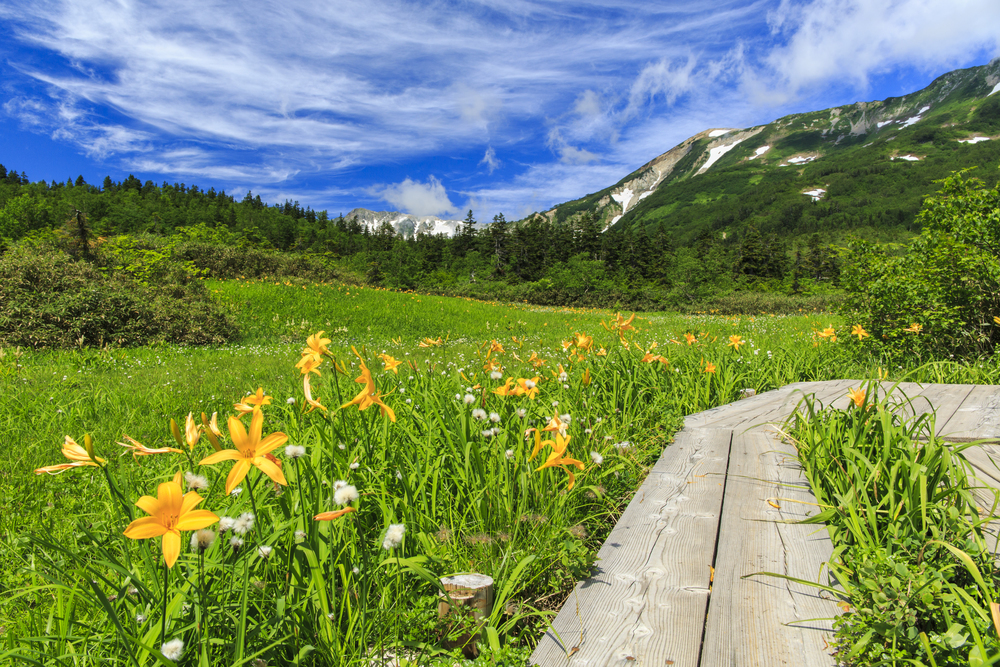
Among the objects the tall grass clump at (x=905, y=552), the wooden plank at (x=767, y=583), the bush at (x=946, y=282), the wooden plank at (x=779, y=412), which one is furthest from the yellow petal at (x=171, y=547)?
the bush at (x=946, y=282)

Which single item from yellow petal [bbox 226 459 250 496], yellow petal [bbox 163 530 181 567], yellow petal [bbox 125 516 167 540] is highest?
yellow petal [bbox 226 459 250 496]

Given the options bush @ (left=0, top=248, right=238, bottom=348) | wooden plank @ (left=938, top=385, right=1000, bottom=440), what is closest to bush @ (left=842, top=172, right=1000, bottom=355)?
wooden plank @ (left=938, top=385, right=1000, bottom=440)

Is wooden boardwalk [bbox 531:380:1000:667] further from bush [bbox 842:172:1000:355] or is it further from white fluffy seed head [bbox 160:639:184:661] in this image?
bush [bbox 842:172:1000:355]

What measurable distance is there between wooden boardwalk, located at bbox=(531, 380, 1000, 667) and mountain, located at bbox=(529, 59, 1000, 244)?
53669mm

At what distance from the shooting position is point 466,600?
1.38 metres

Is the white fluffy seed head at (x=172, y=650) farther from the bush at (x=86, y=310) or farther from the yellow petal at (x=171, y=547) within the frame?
the bush at (x=86, y=310)

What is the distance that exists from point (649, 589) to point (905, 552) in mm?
808

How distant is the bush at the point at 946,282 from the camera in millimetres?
4434

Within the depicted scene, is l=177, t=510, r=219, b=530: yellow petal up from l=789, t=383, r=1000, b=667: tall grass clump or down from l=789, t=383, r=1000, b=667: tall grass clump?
up

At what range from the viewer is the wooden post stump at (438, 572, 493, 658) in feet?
4.42

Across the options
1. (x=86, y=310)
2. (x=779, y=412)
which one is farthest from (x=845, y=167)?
(x=86, y=310)

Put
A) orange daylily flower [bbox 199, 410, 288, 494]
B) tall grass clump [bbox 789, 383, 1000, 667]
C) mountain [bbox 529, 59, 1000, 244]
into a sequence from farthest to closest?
1. mountain [bbox 529, 59, 1000, 244]
2. tall grass clump [bbox 789, 383, 1000, 667]
3. orange daylily flower [bbox 199, 410, 288, 494]

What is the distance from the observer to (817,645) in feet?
4.00

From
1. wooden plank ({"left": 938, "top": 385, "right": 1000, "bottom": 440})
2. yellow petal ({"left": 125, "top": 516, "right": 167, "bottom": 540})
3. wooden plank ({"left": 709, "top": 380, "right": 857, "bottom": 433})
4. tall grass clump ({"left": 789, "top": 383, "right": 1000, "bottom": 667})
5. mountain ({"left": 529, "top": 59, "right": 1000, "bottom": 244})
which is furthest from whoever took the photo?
mountain ({"left": 529, "top": 59, "right": 1000, "bottom": 244})
